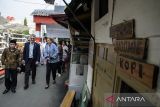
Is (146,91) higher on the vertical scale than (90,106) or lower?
higher

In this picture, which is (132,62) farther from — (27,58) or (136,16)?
(27,58)

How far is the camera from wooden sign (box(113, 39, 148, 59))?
2326mm

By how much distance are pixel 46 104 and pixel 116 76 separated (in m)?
5.03

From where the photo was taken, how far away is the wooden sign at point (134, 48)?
2326mm

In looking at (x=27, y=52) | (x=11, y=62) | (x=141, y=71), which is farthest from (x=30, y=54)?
(x=141, y=71)

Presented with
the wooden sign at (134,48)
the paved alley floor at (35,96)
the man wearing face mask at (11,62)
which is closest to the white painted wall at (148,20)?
the wooden sign at (134,48)

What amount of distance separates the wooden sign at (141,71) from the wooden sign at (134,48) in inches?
2.4

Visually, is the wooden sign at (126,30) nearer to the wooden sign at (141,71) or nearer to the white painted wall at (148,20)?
the white painted wall at (148,20)

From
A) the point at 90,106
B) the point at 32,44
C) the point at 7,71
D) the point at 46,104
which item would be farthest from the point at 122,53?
the point at 32,44

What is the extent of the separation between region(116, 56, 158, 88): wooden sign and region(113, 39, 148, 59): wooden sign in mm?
61

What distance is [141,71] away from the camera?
2.34 metres

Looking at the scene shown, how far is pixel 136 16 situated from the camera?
8.84 ft

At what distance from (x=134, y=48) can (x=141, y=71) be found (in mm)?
293

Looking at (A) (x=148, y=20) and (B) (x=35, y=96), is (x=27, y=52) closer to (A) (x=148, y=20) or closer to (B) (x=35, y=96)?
(B) (x=35, y=96)
